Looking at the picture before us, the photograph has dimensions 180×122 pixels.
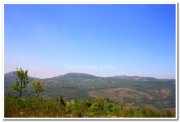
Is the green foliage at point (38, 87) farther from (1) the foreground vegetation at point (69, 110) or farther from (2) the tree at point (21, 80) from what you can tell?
(1) the foreground vegetation at point (69, 110)

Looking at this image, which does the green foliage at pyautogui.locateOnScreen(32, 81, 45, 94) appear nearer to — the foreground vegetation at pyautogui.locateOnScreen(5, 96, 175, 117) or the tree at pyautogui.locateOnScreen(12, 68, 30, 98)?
the tree at pyautogui.locateOnScreen(12, 68, 30, 98)

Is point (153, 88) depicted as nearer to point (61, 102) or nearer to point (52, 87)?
point (52, 87)

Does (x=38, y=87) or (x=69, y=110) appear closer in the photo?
(x=69, y=110)

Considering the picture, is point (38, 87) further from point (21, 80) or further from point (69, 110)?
point (69, 110)

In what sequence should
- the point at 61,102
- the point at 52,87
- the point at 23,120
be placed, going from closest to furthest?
1. the point at 23,120
2. the point at 61,102
3. the point at 52,87

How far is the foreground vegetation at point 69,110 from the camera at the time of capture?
17.7 ft

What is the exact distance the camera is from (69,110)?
5551mm

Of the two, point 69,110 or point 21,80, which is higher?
point 21,80

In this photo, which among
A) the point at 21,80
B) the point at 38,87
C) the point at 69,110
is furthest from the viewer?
the point at 38,87

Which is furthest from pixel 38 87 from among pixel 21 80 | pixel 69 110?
pixel 69 110
